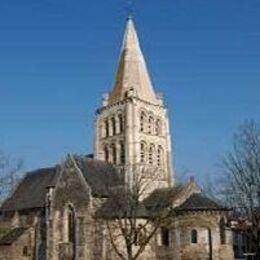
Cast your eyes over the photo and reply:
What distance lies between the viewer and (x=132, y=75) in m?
67.5

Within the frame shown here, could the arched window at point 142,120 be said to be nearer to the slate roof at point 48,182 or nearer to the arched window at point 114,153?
the arched window at point 114,153

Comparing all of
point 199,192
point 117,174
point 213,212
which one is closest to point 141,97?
point 117,174

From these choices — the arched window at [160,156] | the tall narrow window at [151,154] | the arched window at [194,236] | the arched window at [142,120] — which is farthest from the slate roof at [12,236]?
the arched window at [194,236]

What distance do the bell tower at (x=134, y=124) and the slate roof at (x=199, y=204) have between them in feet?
25.4

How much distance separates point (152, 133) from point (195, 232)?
1720 cm

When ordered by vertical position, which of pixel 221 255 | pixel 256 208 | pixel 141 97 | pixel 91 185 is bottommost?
pixel 221 255

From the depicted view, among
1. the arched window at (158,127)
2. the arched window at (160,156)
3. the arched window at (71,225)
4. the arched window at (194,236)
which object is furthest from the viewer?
the arched window at (158,127)

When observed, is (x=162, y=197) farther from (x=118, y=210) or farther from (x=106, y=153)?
Result: (x=106, y=153)

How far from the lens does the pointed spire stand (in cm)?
6681

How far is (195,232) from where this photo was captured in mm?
52281

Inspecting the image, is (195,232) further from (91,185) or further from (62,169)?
(62,169)

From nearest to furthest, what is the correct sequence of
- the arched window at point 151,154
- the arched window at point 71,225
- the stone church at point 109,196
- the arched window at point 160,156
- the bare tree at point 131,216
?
1. the bare tree at point 131,216
2. the stone church at point 109,196
3. the arched window at point 71,225
4. the arched window at point 151,154
5. the arched window at point 160,156

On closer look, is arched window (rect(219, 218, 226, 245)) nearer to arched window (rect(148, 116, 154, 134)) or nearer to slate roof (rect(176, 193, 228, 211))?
slate roof (rect(176, 193, 228, 211))

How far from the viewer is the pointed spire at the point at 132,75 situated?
66812 millimetres
